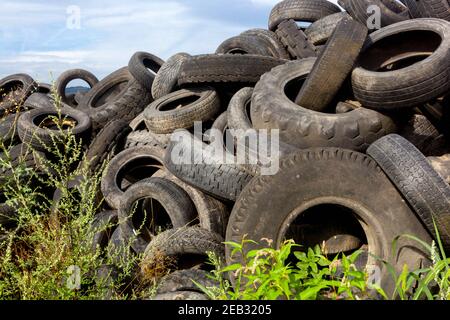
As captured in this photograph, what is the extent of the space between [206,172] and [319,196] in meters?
1.08

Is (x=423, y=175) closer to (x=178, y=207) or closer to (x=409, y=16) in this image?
(x=178, y=207)

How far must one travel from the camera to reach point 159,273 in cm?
466

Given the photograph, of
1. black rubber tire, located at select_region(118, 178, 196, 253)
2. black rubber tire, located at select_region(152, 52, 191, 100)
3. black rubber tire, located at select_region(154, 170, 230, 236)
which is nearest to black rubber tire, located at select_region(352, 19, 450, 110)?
black rubber tire, located at select_region(154, 170, 230, 236)

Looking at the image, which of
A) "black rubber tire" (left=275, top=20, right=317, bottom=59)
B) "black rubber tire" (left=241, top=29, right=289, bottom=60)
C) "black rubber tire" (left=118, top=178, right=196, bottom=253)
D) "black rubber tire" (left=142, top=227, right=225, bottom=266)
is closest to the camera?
"black rubber tire" (left=142, top=227, right=225, bottom=266)

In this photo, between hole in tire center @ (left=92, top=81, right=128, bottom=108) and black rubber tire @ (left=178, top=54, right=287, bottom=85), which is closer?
black rubber tire @ (left=178, top=54, right=287, bottom=85)

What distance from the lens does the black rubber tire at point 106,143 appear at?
6809mm

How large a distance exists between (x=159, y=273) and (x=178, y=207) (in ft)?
2.96

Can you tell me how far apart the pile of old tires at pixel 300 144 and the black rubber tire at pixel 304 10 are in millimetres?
21

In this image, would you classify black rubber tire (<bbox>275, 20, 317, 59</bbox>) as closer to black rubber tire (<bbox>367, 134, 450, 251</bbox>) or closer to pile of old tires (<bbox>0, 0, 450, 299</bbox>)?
pile of old tires (<bbox>0, 0, 450, 299</bbox>)

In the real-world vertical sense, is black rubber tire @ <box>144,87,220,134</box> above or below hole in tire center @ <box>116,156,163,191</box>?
above

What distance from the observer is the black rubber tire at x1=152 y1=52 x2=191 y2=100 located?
7.54 m

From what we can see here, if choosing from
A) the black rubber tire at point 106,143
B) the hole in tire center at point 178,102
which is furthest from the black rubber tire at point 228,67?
the black rubber tire at point 106,143

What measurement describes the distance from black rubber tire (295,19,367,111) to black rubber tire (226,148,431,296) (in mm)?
1244

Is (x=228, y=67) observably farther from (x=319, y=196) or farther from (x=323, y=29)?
(x=319, y=196)
